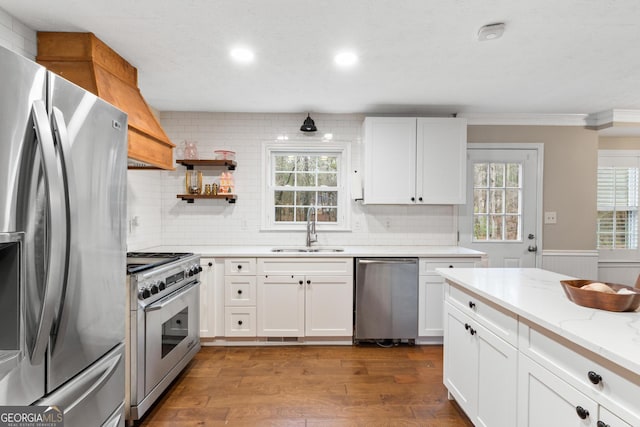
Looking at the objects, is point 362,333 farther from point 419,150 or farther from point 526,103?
point 526,103

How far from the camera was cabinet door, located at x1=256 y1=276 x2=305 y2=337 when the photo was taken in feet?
10.7

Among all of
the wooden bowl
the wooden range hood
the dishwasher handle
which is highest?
the wooden range hood

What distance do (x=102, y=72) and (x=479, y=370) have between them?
2968 millimetres

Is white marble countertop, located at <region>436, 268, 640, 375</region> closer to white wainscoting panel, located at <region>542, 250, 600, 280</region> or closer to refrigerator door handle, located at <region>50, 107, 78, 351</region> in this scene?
refrigerator door handle, located at <region>50, 107, 78, 351</region>

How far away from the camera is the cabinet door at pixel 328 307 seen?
3.27 m

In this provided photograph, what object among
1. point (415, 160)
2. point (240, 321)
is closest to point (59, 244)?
point (240, 321)

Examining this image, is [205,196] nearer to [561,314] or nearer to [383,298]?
[383,298]

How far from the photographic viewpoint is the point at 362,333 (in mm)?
3268

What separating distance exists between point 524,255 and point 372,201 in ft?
6.45

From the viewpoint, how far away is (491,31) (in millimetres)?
2014

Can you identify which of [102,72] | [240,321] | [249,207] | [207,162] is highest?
[102,72]

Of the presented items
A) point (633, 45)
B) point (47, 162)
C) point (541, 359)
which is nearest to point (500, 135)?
point (633, 45)

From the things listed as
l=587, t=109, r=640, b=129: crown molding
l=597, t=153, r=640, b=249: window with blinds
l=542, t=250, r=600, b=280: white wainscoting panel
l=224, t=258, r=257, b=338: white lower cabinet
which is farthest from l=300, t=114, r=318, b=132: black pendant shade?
l=597, t=153, r=640, b=249: window with blinds

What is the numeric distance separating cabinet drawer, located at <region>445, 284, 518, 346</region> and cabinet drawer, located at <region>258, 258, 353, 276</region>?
1.29 meters
